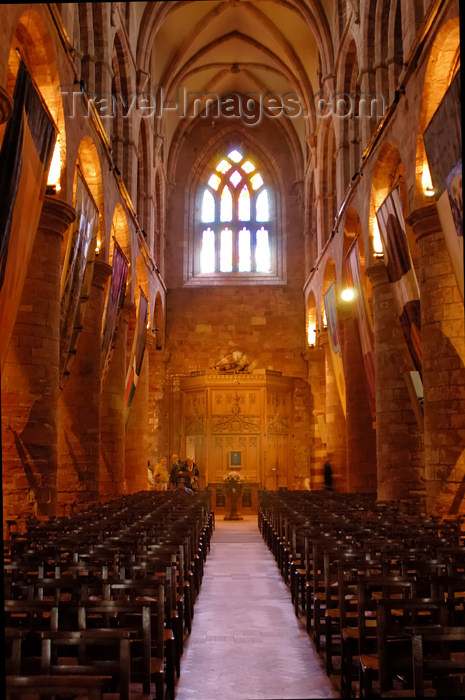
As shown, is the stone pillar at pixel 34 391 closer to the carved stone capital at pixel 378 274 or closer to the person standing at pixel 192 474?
the carved stone capital at pixel 378 274

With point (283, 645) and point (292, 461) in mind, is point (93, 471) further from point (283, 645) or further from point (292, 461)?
point (292, 461)

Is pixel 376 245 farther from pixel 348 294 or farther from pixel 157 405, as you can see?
pixel 157 405

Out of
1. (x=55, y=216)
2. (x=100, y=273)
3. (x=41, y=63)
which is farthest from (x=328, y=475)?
(x=41, y=63)

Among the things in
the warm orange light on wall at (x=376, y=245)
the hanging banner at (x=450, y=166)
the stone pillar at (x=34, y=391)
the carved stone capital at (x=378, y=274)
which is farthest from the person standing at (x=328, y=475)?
the hanging banner at (x=450, y=166)

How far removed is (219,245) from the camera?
34094 mm

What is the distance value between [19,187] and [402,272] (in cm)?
833

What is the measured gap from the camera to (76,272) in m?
14.6

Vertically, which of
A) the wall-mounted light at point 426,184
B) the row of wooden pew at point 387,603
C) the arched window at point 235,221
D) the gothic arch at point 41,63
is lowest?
the row of wooden pew at point 387,603

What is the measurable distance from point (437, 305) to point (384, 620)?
901 centimetres

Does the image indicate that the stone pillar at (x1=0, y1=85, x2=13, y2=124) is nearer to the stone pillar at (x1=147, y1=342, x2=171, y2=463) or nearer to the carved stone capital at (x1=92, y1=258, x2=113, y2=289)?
the carved stone capital at (x1=92, y1=258, x2=113, y2=289)

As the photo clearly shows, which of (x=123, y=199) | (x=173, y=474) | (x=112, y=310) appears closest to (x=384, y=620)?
(x=112, y=310)

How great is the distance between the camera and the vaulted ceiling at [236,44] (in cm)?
2450

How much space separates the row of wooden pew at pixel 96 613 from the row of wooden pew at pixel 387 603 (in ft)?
4.31

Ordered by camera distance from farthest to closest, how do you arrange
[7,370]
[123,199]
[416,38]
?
[123,199]
[416,38]
[7,370]
